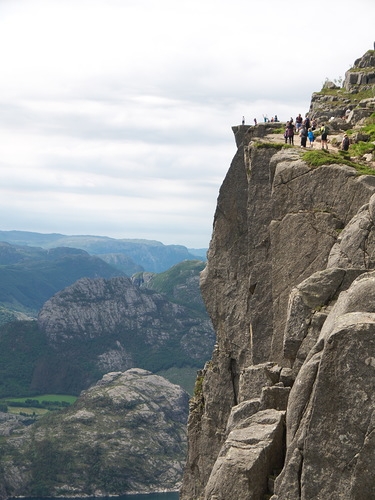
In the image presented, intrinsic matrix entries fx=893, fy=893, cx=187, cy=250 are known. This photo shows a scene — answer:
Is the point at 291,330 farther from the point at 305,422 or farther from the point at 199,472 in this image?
the point at 199,472

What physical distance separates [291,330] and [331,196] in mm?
13469

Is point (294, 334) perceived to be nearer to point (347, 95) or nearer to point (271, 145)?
point (271, 145)

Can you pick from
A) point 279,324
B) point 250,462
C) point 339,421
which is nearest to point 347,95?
point 279,324

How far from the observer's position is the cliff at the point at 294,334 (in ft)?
102

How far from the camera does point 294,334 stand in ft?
128

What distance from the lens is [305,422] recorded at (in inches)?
1271

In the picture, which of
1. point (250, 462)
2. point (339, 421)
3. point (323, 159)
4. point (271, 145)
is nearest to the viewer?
point (339, 421)

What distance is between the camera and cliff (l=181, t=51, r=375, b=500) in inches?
1223

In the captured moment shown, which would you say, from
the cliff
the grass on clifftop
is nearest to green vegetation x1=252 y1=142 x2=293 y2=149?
the cliff

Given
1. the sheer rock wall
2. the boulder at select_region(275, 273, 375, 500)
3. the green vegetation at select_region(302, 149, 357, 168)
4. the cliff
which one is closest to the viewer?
the boulder at select_region(275, 273, 375, 500)

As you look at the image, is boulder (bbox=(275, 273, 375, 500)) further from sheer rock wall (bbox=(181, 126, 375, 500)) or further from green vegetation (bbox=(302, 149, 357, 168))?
green vegetation (bbox=(302, 149, 357, 168))

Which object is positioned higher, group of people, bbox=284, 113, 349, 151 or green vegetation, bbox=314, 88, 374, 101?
green vegetation, bbox=314, 88, 374, 101

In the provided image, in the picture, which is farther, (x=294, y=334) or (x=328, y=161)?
(x=328, y=161)

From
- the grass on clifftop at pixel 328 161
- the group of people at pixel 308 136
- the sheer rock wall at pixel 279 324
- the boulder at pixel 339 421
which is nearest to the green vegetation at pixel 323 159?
the grass on clifftop at pixel 328 161
